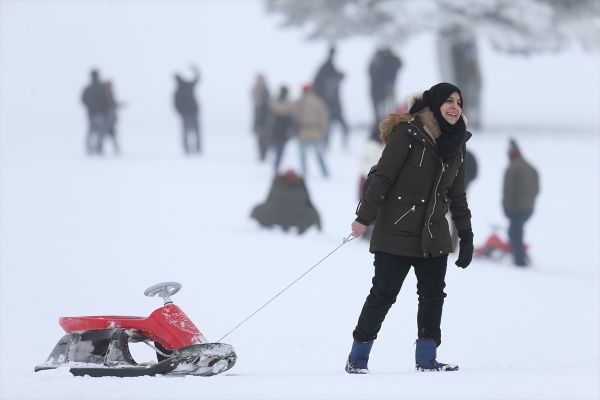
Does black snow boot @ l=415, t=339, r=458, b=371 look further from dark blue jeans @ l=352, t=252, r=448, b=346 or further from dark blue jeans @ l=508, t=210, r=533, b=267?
dark blue jeans @ l=508, t=210, r=533, b=267

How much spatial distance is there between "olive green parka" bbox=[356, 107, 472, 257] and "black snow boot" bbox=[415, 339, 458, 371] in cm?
53

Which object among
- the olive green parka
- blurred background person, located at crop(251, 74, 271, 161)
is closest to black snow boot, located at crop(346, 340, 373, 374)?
the olive green parka

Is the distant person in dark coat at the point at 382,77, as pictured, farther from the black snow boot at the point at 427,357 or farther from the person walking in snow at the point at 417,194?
the person walking in snow at the point at 417,194

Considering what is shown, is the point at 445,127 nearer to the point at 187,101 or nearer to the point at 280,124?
the point at 280,124

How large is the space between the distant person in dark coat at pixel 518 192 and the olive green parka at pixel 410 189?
7.54 m

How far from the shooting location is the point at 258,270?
471 inches

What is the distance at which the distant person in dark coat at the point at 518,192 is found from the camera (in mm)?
13633

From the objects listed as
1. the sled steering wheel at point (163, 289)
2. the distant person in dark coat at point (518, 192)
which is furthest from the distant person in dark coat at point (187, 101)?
the sled steering wheel at point (163, 289)

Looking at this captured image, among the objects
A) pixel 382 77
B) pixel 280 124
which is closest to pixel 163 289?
pixel 280 124

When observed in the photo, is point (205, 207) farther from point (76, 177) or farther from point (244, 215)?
point (76, 177)

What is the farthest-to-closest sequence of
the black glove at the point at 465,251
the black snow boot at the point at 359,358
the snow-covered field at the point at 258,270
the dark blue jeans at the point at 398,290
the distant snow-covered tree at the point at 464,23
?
the distant snow-covered tree at the point at 464,23 < the black snow boot at the point at 359,358 < the black glove at the point at 465,251 < the dark blue jeans at the point at 398,290 < the snow-covered field at the point at 258,270

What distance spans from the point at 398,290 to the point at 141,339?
1513mm

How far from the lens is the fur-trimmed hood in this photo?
6.14 meters

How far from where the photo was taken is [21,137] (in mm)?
25734
